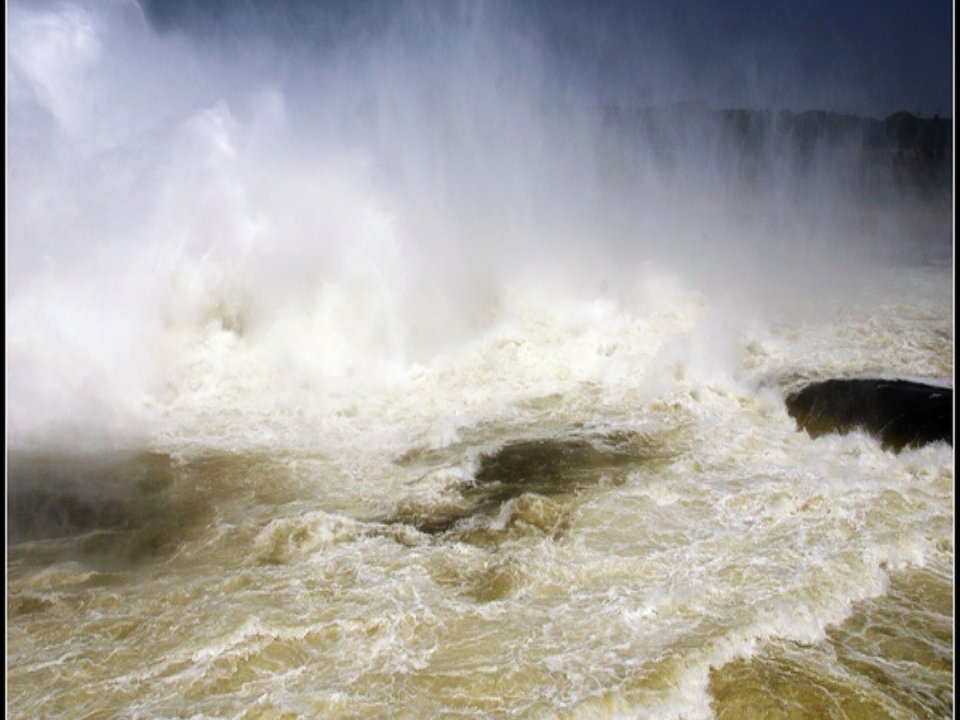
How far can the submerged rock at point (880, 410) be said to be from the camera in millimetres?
10375

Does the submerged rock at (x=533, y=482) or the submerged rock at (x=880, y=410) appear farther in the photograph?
the submerged rock at (x=880, y=410)

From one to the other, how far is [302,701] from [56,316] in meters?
13.0

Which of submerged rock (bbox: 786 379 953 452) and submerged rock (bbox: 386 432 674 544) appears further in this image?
submerged rock (bbox: 786 379 953 452)

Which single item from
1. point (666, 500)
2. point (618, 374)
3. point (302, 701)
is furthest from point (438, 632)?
point (618, 374)

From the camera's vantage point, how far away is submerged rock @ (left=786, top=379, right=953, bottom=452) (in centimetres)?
1038

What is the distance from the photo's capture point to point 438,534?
8.20 m

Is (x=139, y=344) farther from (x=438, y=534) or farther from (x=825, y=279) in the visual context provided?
(x=825, y=279)

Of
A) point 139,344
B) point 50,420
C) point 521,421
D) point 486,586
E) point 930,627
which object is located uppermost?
point 139,344

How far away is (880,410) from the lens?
11.2 meters

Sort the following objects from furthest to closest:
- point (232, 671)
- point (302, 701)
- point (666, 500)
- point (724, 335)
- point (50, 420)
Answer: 1. point (724, 335)
2. point (50, 420)
3. point (666, 500)
4. point (232, 671)
5. point (302, 701)

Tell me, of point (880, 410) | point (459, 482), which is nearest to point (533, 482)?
point (459, 482)

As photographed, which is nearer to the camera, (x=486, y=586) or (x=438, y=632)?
(x=438, y=632)

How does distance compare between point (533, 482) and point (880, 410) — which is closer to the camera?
point (533, 482)

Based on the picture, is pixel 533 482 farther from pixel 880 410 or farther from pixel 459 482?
pixel 880 410
